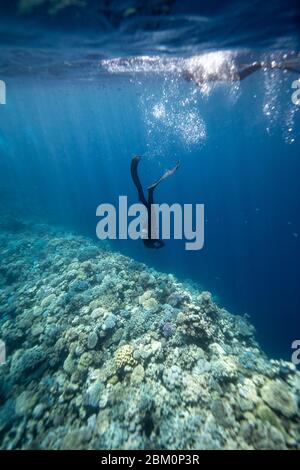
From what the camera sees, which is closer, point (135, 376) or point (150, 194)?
point (135, 376)

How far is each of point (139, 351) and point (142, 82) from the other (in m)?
22.1

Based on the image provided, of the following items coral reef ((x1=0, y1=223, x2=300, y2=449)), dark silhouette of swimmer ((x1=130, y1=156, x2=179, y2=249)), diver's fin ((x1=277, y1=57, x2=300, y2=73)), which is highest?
diver's fin ((x1=277, y1=57, x2=300, y2=73))

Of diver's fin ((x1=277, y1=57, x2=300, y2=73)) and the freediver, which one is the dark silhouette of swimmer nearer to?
the freediver

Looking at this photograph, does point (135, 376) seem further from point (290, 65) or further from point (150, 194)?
→ point (290, 65)

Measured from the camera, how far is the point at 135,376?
6.04 metres

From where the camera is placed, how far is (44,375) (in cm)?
678

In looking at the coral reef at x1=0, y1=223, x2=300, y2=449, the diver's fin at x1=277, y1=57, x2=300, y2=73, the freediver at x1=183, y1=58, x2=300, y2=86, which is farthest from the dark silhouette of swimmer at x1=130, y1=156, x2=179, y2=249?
the diver's fin at x1=277, y1=57, x2=300, y2=73

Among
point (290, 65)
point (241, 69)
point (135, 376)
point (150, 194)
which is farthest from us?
point (241, 69)

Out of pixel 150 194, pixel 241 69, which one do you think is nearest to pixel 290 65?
pixel 241 69

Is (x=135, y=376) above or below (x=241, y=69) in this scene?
below

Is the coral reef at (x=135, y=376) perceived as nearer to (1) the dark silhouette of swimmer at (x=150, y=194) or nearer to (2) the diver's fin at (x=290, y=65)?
(1) the dark silhouette of swimmer at (x=150, y=194)

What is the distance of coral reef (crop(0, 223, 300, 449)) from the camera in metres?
4.93
